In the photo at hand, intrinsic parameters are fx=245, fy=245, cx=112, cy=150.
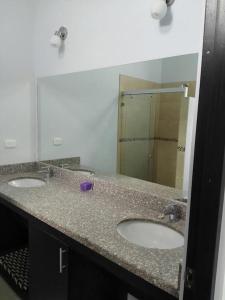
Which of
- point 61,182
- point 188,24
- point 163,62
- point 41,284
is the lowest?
point 41,284

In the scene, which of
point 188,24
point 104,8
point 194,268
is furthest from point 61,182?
point 194,268

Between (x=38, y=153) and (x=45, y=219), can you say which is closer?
(x=45, y=219)

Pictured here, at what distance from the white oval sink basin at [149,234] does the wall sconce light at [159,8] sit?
45.6 inches

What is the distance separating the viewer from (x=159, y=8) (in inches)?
52.3

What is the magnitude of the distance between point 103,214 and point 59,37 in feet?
5.12

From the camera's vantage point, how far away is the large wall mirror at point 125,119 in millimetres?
1466

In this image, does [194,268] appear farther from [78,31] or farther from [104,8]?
[78,31]

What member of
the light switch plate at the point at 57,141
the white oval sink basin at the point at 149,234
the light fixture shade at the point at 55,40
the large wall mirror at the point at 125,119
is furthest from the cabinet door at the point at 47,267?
the light fixture shade at the point at 55,40

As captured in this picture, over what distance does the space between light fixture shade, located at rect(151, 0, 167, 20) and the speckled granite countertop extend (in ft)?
3.44

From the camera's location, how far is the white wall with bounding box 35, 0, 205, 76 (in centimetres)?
132

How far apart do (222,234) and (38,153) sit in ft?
7.64

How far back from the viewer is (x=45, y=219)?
142cm

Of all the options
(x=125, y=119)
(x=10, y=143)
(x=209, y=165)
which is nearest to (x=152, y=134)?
(x=125, y=119)

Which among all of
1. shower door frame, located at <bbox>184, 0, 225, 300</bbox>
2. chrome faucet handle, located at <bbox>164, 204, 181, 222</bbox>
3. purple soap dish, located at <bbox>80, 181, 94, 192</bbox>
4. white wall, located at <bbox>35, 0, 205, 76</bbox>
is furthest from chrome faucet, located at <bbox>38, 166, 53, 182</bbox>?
shower door frame, located at <bbox>184, 0, 225, 300</bbox>
